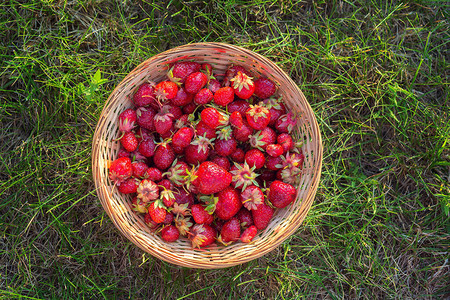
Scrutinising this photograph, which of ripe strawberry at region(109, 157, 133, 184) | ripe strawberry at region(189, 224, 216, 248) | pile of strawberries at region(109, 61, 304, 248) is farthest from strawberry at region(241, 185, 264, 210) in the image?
ripe strawberry at region(109, 157, 133, 184)

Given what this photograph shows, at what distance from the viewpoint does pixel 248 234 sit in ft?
5.44

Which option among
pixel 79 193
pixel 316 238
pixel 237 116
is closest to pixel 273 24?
pixel 237 116

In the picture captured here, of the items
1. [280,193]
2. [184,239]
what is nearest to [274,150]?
[280,193]

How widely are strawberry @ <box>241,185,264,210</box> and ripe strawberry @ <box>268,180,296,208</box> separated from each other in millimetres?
71

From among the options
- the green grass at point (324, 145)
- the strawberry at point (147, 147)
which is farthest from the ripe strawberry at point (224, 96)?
the green grass at point (324, 145)

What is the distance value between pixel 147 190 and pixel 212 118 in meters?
0.46

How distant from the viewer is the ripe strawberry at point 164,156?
170cm

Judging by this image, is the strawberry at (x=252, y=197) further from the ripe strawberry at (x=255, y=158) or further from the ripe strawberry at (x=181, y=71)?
the ripe strawberry at (x=181, y=71)

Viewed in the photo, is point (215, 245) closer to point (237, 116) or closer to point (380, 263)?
point (237, 116)

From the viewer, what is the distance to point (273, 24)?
208cm

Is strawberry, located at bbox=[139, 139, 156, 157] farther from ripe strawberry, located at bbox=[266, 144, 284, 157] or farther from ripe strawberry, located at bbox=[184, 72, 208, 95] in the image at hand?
ripe strawberry, located at bbox=[266, 144, 284, 157]

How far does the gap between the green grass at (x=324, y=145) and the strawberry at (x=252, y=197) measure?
1.81 ft

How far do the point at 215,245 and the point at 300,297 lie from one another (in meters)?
0.70

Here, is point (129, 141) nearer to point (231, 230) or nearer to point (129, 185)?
point (129, 185)
